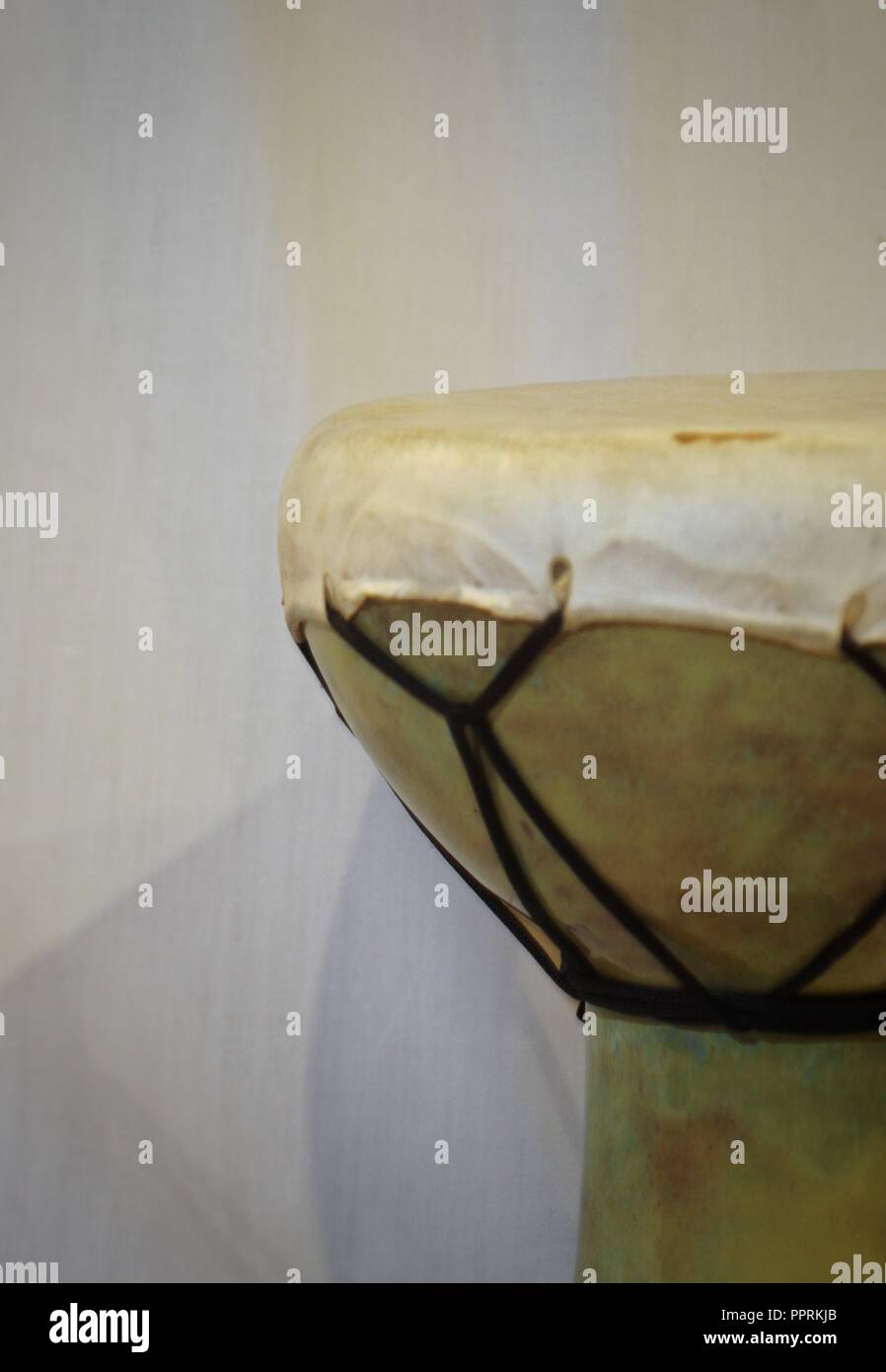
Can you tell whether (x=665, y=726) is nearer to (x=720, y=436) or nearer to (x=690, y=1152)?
(x=720, y=436)

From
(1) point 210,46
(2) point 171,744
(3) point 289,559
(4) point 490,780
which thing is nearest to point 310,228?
(1) point 210,46

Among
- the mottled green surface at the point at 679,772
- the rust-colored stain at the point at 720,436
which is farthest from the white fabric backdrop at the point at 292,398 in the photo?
the rust-colored stain at the point at 720,436

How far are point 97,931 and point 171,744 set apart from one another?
19 cm

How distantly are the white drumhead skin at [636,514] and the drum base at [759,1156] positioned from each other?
1.10ft

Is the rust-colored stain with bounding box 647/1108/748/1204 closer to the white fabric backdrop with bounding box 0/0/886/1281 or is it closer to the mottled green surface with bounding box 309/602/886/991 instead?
the mottled green surface with bounding box 309/602/886/991

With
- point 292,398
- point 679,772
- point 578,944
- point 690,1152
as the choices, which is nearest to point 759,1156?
point 690,1152

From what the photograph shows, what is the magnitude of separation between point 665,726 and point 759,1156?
333mm

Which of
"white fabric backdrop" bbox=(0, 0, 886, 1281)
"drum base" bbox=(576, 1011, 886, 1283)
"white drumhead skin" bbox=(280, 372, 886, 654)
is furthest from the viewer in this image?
"white fabric backdrop" bbox=(0, 0, 886, 1281)

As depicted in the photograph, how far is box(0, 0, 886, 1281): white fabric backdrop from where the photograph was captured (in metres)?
1.40

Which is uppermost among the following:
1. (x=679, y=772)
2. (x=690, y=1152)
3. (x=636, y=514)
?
(x=636, y=514)

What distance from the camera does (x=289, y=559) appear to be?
86cm

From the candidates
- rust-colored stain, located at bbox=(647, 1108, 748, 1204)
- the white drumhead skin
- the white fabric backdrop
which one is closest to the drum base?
rust-colored stain, located at bbox=(647, 1108, 748, 1204)

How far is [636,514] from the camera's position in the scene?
677 mm
